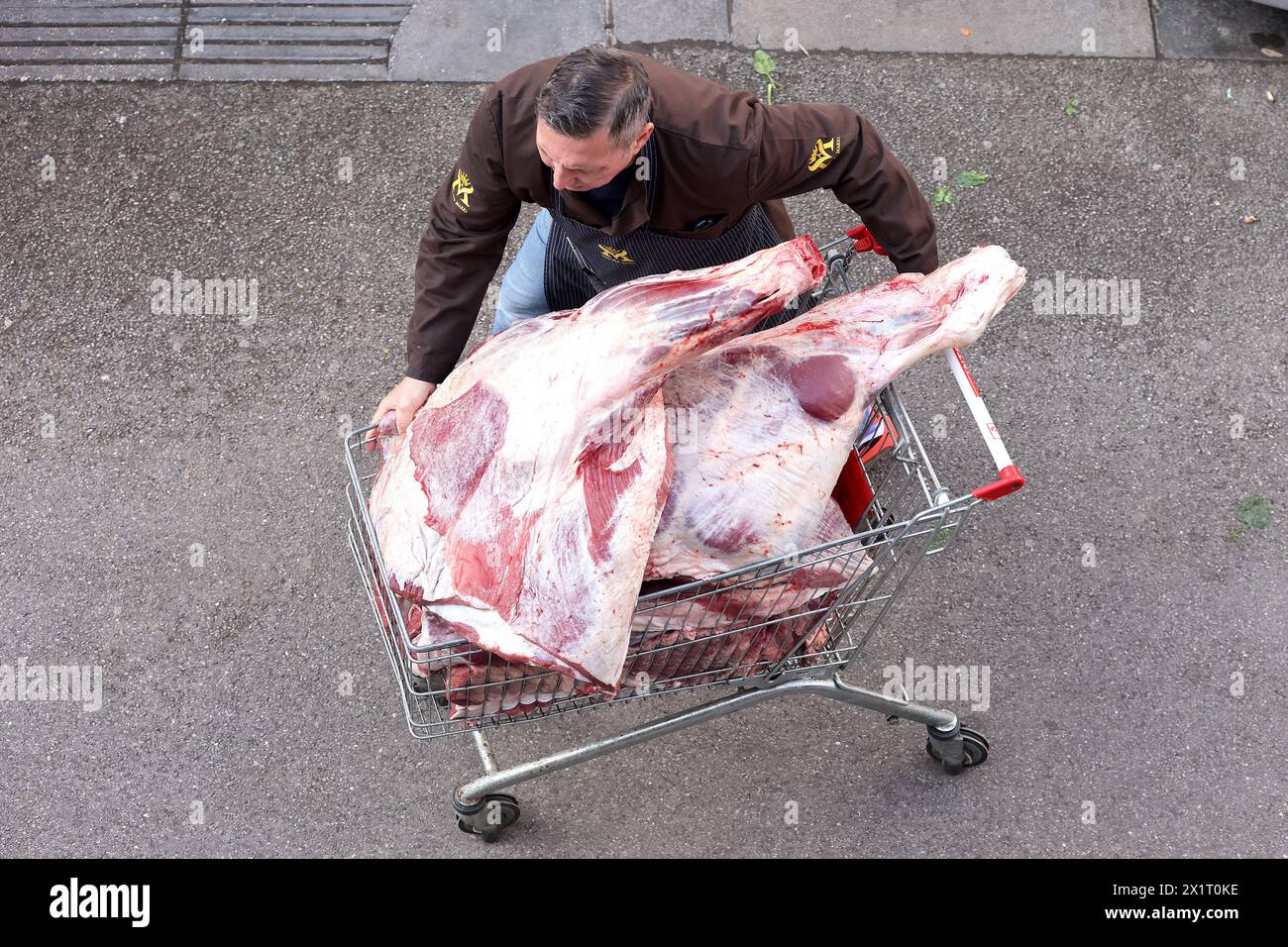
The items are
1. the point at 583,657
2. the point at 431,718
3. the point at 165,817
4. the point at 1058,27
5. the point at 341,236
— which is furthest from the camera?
the point at 1058,27

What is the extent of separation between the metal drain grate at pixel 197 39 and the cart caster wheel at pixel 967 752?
302cm

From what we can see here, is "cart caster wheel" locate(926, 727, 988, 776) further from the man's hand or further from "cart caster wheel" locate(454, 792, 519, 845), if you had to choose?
the man's hand

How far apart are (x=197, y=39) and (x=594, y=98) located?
2.72 m

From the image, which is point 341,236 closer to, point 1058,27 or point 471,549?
point 471,549

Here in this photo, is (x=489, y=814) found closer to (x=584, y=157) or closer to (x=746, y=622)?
(x=746, y=622)

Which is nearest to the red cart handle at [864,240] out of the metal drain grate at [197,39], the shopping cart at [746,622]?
the shopping cart at [746,622]

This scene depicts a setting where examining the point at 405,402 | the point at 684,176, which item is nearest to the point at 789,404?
the point at 684,176

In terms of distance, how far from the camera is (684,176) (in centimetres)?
255

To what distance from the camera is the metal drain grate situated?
428 centimetres

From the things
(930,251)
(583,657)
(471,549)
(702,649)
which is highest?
(930,251)

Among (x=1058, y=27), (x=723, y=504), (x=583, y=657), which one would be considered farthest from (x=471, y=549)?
(x=1058, y=27)

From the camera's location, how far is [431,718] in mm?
3082

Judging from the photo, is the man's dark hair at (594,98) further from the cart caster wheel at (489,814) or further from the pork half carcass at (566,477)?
the cart caster wheel at (489,814)
